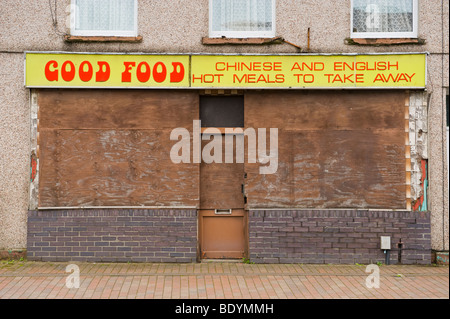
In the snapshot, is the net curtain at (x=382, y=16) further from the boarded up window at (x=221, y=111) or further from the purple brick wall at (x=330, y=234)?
the purple brick wall at (x=330, y=234)

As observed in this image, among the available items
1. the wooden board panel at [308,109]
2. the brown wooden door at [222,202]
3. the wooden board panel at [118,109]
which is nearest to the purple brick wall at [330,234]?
the brown wooden door at [222,202]

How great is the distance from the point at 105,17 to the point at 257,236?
4481mm

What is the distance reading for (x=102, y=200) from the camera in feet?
25.6

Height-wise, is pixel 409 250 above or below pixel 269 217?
below

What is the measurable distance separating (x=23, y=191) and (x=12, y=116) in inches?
48.7

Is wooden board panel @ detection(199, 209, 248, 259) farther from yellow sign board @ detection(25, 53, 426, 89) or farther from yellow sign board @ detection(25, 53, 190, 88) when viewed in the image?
yellow sign board @ detection(25, 53, 190, 88)

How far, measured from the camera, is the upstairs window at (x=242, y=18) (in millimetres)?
8016

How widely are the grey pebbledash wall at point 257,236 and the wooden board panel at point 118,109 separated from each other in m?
1.44

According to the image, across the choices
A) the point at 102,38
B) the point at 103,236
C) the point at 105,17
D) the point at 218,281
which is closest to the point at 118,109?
the point at 102,38

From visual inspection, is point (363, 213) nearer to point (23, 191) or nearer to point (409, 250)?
point (409, 250)

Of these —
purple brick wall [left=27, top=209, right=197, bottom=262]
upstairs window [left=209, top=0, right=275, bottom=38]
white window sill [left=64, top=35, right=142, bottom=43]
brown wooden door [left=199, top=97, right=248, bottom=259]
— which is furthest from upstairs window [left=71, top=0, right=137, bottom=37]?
purple brick wall [left=27, top=209, right=197, bottom=262]

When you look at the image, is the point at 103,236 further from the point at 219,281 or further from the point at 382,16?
the point at 382,16

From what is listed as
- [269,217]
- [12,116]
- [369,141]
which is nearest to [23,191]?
[12,116]

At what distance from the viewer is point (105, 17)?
8.05 meters
